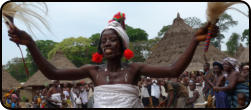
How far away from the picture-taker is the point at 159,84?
39.1ft

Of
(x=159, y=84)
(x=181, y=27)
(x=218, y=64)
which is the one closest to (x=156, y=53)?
(x=181, y=27)

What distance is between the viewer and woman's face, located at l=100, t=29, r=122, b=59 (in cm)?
326

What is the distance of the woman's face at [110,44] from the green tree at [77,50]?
2117 inches

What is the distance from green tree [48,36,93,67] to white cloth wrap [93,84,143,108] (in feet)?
177

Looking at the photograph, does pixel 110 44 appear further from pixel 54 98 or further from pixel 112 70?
pixel 54 98

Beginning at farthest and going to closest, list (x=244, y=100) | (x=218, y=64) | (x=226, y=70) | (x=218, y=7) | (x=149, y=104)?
(x=149, y=104), (x=218, y=64), (x=226, y=70), (x=244, y=100), (x=218, y=7)

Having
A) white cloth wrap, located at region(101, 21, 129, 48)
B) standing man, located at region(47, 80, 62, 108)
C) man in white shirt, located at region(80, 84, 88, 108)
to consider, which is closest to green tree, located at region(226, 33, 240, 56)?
man in white shirt, located at region(80, 84, 88, 108)

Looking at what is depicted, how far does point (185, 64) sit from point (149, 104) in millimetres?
8948

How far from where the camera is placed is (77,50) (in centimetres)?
6131

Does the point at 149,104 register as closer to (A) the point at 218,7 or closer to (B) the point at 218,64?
(B) the point at 218,64

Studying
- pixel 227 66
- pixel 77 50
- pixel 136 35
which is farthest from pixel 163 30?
pixel 227 66

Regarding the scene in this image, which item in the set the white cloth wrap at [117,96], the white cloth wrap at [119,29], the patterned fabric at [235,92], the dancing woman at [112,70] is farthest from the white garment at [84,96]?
the white cloth wrap at [117,96]

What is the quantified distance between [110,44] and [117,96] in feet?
1.93

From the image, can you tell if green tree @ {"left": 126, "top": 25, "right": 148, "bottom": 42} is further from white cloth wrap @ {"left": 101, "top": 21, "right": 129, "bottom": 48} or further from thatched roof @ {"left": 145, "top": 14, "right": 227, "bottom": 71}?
white cloth wrap @ {"left": 101, "top": 21, "right": 129, "bottom": 48}
